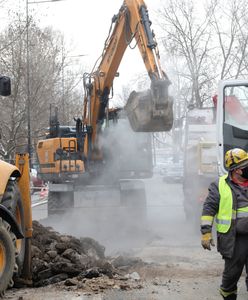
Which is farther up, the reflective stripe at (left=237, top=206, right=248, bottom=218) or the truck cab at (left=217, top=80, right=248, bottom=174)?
the truck cab at (left=217, top=80, right=248, bottom=174)

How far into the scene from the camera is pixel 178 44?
114 ft

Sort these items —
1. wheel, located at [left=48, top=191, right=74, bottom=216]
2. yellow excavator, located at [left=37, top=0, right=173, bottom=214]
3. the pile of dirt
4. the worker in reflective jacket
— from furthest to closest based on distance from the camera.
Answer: wheel, located at [left=48, top=191, right=74, bottom=216], yellow excavator, located at [left=37, top=0, right=173, bottom=214], the pile of dirt, the worker in reflective jacket

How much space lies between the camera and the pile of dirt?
21.0 ft

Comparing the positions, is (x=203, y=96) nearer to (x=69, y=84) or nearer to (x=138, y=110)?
(x=69, y=84)

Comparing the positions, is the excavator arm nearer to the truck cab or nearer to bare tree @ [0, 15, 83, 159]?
the truck cab

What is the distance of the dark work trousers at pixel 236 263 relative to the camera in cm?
542

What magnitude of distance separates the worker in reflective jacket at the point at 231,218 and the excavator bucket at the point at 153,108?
385 cm

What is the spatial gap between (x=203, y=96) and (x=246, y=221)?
31778mm

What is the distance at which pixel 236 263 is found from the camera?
5.43m

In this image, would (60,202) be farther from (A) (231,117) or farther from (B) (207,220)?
(B) (207,220)

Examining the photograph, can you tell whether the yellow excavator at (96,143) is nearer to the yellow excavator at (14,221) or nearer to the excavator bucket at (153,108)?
the excavator bucket at (153,108)

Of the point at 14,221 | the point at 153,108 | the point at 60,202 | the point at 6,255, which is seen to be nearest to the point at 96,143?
the point at 60,202

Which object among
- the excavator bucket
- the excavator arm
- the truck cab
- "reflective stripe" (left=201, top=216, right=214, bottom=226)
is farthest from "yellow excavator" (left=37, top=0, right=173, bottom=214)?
"reflective stripe" (left=201, top=216, right=214, bottom=226)

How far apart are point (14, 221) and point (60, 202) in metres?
7.46
